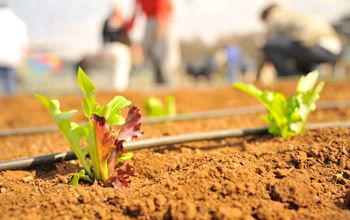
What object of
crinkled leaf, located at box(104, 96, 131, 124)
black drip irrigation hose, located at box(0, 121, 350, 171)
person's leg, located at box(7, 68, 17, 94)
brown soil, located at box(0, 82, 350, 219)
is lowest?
person's leg, located at box(7, 68, 17, 94)

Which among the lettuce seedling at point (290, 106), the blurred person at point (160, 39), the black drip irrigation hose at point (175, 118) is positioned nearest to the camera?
the lettuce seedling at point (290, 106)

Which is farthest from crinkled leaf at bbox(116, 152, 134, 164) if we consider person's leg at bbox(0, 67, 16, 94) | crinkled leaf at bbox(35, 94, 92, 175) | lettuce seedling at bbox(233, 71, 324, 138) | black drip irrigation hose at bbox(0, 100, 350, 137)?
person's leg at bbox(0, 67, 16, 94)

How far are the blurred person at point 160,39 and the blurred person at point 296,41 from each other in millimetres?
2289

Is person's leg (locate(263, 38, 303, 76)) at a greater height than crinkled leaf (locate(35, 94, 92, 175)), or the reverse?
crinkled leaf (locate(35, 94, 92, 175))

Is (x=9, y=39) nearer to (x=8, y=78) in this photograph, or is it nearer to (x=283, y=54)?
(x=8, y=78)

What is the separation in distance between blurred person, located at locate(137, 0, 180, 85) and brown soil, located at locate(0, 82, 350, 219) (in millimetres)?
5540

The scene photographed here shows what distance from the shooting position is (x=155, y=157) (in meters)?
2.12

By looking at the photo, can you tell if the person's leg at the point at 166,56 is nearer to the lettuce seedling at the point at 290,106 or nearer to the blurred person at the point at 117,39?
the blurred person at the point at 117,39

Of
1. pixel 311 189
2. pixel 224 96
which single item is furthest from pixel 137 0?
pixel 311 189

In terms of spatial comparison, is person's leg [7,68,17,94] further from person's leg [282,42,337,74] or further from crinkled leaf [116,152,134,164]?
crinkled leaf [116,152,134,164]

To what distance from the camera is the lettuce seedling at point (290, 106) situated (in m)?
2.44

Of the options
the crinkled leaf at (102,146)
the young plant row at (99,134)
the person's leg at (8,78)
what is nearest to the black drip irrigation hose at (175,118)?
the young plant row at (99,134)

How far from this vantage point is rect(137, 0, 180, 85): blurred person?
777 centimetres

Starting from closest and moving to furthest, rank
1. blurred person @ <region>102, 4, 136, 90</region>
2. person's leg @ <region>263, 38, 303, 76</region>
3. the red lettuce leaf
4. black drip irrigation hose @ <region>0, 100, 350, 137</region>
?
the red lettuce leaf → black drip irrigation hose @ <region>0, 100, 350, 137</region> → blurred person @ <region>102, 4, 136, 90</region> → person's leg @ <region>263, 38, 303, 76</region>
